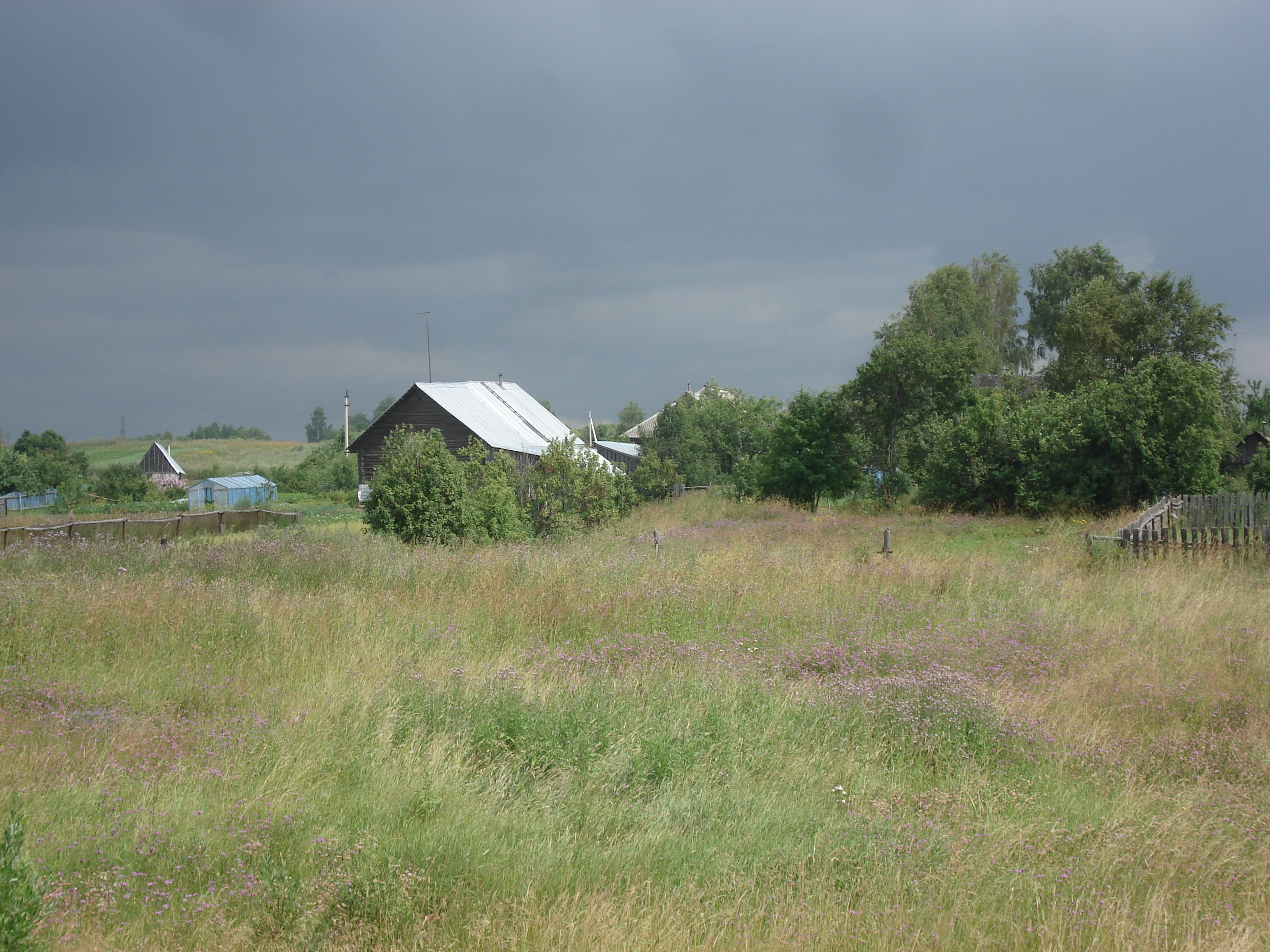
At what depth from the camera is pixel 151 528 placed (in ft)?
67.7

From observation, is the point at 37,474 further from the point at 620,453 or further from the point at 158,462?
the point at 620,453

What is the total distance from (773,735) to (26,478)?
57.2m

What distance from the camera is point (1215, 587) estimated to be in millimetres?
10445

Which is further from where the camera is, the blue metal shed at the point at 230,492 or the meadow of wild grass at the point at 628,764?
the blue metal shed at the point at 230,492

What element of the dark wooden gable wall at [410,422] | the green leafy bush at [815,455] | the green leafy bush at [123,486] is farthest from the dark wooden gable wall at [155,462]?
the green leafy bush at [815,455]

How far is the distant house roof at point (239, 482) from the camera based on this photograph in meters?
48.4

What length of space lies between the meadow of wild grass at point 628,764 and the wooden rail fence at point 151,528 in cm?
442

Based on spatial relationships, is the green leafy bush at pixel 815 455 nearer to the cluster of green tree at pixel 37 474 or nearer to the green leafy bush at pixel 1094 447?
the green leafy bush at pixel 1094 447

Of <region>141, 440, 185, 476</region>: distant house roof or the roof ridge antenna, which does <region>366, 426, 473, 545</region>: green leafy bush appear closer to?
the roof ridge antenna

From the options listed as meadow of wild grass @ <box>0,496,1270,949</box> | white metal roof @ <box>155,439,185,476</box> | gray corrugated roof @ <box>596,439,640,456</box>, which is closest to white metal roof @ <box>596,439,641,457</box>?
gray corrugated roof @ <box>596,439,640,456</box>

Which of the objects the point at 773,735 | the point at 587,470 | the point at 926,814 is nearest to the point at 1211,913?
the point at 926,814

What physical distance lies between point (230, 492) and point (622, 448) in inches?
1235

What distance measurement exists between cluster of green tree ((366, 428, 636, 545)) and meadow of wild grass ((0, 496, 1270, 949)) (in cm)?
623

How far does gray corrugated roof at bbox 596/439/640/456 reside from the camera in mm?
65875
